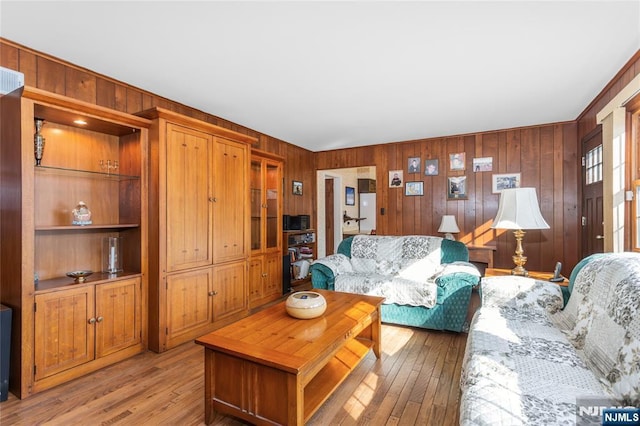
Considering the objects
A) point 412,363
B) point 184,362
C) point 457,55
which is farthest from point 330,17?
point 184,362

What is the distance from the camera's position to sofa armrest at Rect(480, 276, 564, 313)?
7.30 feet

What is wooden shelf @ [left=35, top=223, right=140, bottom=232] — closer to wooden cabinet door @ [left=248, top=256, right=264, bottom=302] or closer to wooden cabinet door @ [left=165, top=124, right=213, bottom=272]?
wooden cabinet door @ [left=165, top=124, right=213, bottom=272]

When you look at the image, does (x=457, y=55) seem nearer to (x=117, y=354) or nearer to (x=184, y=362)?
(x=184, y=362)

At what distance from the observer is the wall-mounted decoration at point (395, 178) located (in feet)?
17.3

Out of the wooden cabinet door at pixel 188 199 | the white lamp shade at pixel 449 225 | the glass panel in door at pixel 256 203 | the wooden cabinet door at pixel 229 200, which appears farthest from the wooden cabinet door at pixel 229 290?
the white lamp shade at pixel 449 225

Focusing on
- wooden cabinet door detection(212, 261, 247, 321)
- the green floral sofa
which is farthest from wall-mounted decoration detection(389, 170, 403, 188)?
wooden cabinet door detection(212, 261, 247, 321)

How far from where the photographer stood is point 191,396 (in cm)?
205

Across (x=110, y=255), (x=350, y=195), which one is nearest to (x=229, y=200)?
(x=110, y=255)

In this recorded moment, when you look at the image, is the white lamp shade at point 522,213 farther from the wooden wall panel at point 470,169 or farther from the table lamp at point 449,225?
the table lamp at point 449,225

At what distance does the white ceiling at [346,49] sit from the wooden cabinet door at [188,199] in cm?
55

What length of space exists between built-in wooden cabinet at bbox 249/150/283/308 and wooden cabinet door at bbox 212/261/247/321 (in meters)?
0.41

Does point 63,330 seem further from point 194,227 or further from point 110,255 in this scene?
point 194,227

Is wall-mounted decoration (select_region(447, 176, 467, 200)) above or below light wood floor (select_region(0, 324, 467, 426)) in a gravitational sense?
above

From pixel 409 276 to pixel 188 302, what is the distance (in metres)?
2.36
